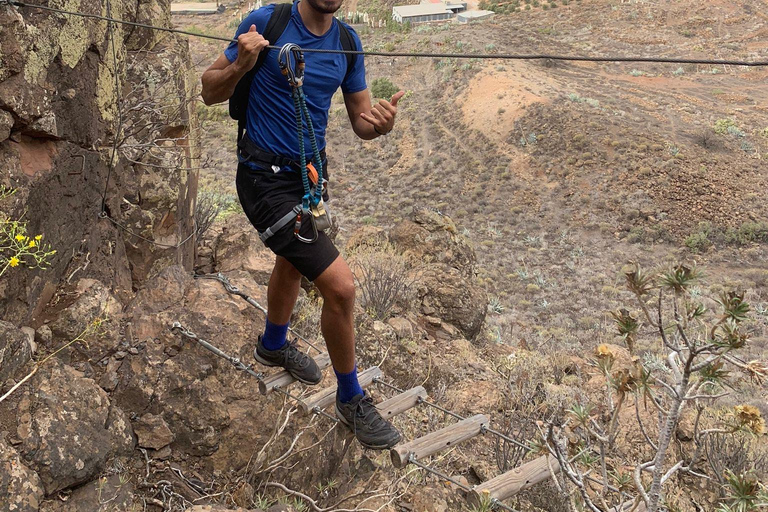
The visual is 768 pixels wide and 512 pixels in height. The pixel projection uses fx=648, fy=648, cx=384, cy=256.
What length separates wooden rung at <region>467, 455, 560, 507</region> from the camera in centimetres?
335

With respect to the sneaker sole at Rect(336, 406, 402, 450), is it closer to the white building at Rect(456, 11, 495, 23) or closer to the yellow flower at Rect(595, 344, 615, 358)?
the yellow flower at Rect(595, 344, 615, 358)

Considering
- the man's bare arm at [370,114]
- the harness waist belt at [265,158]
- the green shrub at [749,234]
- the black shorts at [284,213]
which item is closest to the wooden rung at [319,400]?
the black shorts at [284,213]

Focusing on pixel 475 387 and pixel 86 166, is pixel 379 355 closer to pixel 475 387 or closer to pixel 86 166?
pixel 475 387

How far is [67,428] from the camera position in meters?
2.83

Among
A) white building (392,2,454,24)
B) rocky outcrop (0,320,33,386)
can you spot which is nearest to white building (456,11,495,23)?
white building (392,2,454,24)

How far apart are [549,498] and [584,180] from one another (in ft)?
54.6

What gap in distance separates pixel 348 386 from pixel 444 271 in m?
5.18

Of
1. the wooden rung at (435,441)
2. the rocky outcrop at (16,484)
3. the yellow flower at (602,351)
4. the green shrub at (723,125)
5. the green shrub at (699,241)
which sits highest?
the yellow flower at (602,351)

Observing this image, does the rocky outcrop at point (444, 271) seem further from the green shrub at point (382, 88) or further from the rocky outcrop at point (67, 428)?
the green shrub at point (382, 88)

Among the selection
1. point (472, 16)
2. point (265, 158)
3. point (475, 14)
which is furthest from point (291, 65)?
point (475, 14)

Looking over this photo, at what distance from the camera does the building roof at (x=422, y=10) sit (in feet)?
132

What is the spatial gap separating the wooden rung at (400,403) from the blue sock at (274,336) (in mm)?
654

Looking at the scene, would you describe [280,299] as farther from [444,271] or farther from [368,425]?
[444,271]

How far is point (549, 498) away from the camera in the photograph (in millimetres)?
4316
